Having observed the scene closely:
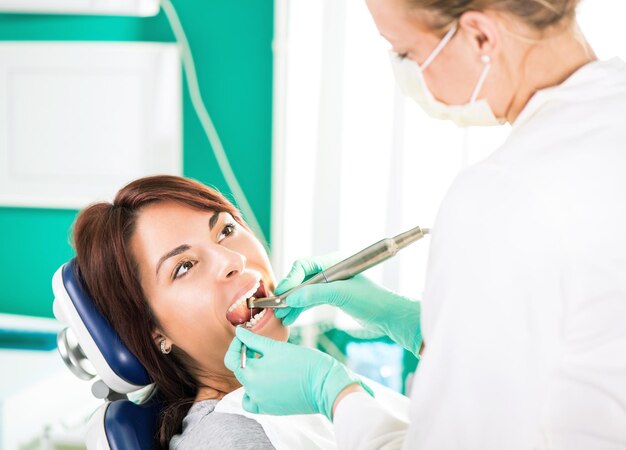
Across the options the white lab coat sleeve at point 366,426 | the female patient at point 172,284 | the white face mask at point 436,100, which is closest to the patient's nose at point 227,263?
the female patient at point 172,284

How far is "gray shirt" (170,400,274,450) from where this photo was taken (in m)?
1.33

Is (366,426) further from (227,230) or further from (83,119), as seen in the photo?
(83,119)

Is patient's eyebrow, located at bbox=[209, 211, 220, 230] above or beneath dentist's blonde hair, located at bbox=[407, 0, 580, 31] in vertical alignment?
beneath

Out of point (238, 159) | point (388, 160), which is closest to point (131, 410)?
point (388, 160)

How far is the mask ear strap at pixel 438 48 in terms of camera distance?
95 centimetres

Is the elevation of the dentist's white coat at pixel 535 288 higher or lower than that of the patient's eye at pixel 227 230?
higher

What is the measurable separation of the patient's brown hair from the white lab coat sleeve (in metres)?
0.51

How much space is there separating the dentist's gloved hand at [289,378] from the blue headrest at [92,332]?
10.1 inches

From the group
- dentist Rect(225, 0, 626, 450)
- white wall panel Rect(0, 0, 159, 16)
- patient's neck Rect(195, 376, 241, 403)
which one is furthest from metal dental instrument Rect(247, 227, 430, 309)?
white wall panel Rect(0, 0, 159, 16)

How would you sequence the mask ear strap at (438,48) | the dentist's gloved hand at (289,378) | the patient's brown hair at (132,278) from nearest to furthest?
1. the mask ear strap at (438,48)
2. the dentist's gloved hand at (289,378)
3. the patient's brown hair at (132,278)

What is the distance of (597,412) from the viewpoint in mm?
944

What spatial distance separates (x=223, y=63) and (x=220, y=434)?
1.74 m

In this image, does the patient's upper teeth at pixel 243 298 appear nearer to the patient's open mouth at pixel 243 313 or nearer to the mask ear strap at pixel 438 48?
the patient's open mouth at pixel 243 313

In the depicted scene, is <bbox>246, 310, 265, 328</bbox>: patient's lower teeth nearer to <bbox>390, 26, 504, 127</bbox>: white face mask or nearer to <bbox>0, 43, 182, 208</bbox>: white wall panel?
<bbox>390, 26, 504, 127</bbox>: white face mask
